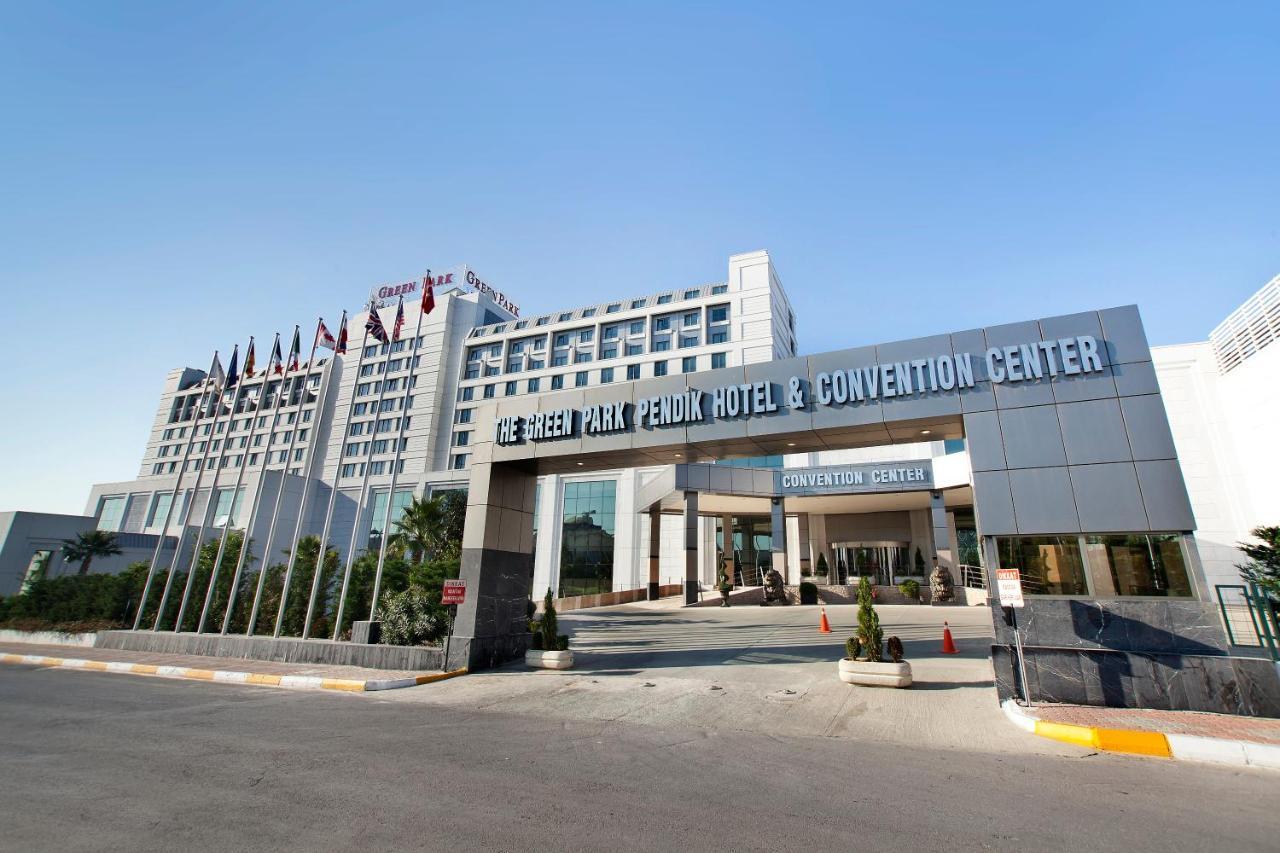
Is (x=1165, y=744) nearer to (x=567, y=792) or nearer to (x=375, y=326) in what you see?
(x=567, y=792)

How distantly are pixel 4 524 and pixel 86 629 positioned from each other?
33.0 meters

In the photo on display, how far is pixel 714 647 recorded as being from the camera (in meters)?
19.9

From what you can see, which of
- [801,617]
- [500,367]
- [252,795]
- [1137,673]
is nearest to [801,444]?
[1137,673]

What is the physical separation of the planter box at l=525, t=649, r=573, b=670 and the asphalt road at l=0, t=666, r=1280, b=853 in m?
6.40

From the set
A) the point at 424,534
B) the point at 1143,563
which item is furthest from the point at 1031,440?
the point at 424,534

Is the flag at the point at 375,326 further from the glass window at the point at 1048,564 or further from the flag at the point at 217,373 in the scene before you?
the glass window at the point at 1048,564

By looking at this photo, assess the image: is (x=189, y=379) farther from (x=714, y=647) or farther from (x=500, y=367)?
(x=714, y=647)

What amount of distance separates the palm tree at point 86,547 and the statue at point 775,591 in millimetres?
53818

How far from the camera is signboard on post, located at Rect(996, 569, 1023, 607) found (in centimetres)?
1073

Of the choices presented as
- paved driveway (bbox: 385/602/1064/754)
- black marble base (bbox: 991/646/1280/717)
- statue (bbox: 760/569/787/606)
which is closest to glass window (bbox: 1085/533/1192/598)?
black marble base (bbox: 991/646/1280/717)

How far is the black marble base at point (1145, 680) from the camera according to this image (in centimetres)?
958

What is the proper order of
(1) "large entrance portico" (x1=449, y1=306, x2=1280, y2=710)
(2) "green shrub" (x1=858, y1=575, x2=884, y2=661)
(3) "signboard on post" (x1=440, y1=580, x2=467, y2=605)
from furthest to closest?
(3) "signboard on post" (x1=440, y1=580, x2=467, y2=605)
(2) "green shrub" (x1=858, y1=575, x2=884, y2=661)
(1) "large entrance portico" (x1=449, y1=306, x2=1280, y2=710)

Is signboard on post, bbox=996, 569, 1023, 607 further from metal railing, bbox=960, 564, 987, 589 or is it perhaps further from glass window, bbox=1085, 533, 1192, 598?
metal railing, bbox=960, 564, 987, 589

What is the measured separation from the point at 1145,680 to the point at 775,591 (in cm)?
2848
